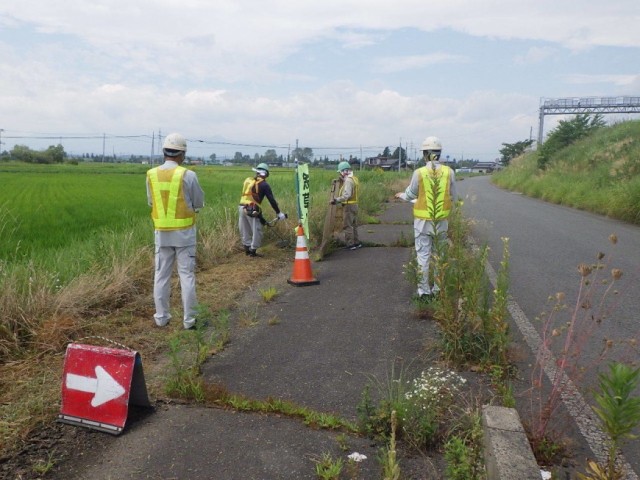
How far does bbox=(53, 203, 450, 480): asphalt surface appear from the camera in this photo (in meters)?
3.13

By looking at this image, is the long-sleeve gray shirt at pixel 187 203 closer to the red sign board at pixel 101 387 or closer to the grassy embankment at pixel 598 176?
the red sign board at pixel 101 387

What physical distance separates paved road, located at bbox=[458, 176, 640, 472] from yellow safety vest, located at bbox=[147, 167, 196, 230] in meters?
3.38

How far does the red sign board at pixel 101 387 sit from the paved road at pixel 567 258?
314 centimetres

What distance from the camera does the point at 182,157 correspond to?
584 centimetres

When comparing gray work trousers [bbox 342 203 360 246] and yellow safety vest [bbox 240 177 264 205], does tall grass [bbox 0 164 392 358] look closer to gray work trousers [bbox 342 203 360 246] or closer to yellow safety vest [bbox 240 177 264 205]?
gray work trousers [bbox 342 203 360 246]

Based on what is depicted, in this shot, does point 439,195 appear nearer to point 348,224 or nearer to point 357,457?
point 357,457

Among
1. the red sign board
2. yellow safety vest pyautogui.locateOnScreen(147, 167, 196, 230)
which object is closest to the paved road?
the red sign board

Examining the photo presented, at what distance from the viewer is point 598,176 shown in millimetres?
19688

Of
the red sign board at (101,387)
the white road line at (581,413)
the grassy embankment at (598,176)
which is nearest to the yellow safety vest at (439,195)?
the white road line at (581,413)

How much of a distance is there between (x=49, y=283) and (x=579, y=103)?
2023 inches

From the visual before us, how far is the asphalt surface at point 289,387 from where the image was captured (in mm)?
3133

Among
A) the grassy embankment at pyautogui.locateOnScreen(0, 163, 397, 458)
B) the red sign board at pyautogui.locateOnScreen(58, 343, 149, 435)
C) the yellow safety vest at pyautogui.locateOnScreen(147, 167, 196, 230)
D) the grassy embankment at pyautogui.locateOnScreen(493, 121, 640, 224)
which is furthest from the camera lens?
the grassy embankment at pyautogui.locateOnScreen(493, 121, 640, 224)

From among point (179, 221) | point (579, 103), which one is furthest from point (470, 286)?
point (579, 103)

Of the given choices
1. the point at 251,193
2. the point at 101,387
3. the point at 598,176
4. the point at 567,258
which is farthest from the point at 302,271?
the point at 598,176
